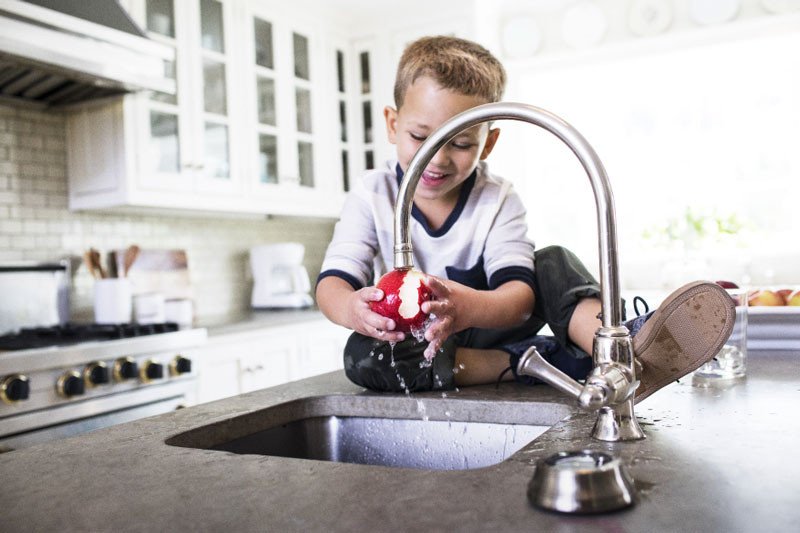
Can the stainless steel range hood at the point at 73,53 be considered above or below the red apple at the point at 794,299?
above

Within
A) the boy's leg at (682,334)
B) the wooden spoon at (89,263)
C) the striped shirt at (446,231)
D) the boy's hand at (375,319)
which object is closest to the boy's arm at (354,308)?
the boy's hand at (375,319)

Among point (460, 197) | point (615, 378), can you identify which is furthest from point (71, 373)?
point (615, 378)

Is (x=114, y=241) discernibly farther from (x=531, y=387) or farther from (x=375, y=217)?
(x=531, y=387)

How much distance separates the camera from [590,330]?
4.17ft

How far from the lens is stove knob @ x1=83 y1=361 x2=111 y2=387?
2318mm

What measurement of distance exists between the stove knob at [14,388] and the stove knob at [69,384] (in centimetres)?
12

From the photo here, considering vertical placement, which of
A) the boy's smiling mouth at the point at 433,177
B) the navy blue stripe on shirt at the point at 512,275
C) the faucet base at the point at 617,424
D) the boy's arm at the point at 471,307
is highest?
the boy's smiling mouth at the point at 433,177

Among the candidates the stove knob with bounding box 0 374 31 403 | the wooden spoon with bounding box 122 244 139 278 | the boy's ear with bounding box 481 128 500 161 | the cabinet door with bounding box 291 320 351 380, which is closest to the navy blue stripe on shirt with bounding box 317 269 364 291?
the boy's ear with bounding box 481 128 500 161

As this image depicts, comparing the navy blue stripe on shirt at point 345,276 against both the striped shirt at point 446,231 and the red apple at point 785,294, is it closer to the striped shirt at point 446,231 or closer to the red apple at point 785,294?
the striped shirt at point 446,231

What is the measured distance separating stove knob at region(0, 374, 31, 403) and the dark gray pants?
1257mm

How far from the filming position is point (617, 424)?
829mm

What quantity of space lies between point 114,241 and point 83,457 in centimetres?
252

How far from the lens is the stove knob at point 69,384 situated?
225 cm

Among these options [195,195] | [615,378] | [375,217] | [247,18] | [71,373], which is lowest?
[71,373]
